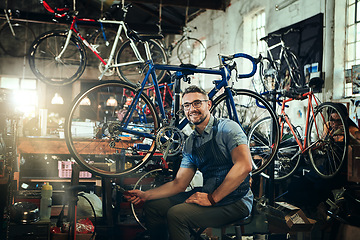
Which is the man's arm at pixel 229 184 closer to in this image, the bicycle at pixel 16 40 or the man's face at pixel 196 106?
the man's face at pixel 196 106

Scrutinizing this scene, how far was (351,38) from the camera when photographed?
515cm

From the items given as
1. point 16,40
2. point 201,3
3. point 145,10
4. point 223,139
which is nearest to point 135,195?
point 223,139

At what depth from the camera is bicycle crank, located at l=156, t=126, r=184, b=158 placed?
130 inches

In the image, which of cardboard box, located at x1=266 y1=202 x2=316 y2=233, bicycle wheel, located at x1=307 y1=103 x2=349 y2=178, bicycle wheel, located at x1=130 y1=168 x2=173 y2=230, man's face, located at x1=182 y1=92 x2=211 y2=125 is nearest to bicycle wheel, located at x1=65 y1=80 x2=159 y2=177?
bicycle wheel, located at x1=130 y1=168 x2=173 y2=230

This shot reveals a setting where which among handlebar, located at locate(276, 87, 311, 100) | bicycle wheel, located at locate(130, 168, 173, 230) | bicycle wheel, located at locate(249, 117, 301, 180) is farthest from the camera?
bicycle wheel, located at locate(249, 117, 301, 180)

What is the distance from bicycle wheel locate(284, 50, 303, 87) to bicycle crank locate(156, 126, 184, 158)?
3225 millimetres

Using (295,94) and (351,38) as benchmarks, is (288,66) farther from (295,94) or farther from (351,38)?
(295,94)

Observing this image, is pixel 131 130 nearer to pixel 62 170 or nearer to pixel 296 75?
pixel 62 170

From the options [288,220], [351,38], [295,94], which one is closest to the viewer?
[288,220]

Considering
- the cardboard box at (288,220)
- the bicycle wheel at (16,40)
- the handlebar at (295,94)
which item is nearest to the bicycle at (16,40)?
the bicycle wheel at (16,40)

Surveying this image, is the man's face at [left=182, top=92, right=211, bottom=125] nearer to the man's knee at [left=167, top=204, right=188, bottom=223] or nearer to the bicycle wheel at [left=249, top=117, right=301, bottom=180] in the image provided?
the man's knee at [left=167, top=204, right=188, bottom=223]

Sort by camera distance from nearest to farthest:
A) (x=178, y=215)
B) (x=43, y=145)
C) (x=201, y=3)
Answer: (x=178, y=215) < (x=43, y=145) < (x=201, y=3)

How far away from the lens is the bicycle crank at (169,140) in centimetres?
330

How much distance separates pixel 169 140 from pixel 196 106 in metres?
0.59
